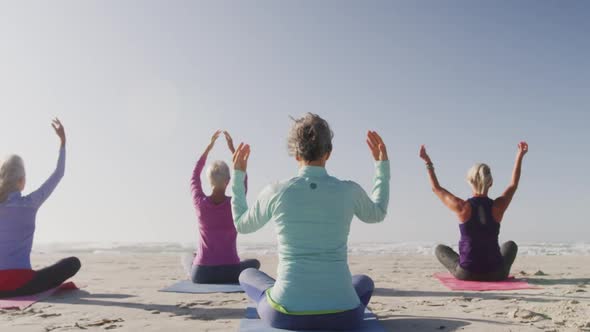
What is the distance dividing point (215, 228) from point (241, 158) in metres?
3.17

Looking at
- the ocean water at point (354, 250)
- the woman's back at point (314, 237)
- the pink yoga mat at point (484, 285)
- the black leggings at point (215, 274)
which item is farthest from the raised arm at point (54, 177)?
the ocean water at point (354, 250)

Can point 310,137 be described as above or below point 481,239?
above

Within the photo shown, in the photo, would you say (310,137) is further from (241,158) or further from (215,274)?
(215,274)

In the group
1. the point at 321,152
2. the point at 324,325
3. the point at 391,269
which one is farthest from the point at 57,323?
the point at 391,269

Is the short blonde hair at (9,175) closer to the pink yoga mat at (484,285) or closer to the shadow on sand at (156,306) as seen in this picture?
the shadow on sand at (156,306)

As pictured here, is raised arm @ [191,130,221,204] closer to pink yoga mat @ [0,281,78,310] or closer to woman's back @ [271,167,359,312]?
pink yoga mat @ [0,281,78,310]

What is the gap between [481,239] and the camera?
6.52 m

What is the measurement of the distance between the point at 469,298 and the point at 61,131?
5.55 metres

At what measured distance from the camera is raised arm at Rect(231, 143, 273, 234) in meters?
3.35

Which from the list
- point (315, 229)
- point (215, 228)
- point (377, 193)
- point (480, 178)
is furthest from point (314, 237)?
point (480, 178)

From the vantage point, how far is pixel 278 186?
130 inches

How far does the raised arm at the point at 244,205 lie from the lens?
3.35 m

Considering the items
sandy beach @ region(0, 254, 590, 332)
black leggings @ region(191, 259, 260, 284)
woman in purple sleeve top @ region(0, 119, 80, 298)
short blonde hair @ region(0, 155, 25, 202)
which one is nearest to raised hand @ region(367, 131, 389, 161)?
sandy beach @ region(0, 254, 590, 332)

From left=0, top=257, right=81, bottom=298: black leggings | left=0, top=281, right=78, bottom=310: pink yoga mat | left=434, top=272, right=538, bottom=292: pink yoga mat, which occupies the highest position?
left=0, top=257, right=81, bottom=298: black leggings
